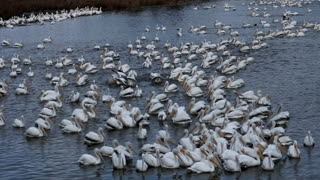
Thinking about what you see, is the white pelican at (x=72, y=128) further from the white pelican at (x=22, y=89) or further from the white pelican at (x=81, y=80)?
the white pelican at (x=81, y=80)

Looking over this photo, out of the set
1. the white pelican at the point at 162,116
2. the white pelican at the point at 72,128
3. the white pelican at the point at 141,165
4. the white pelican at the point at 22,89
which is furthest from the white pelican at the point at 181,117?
the white pelican at the point at 22,89

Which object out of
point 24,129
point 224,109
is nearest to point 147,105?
point 224,109

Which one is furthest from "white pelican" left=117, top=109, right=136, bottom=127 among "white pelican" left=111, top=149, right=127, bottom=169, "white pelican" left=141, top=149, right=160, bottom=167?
"white pelican" left=141, top=149, right=160, bottom=167

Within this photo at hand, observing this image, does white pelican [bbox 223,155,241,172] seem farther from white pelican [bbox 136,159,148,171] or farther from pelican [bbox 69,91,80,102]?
pelican [bbox 69,91,80,102]

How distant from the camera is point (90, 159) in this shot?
650 inches

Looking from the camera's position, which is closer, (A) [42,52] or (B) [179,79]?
(B) [179,79]

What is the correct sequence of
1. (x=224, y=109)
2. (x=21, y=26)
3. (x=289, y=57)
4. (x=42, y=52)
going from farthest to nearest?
(x=21, y=26), (x=42, y=52), (x=289, y=57), (x=224, y=109)

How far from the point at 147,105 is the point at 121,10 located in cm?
4459

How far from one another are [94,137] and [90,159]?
2.04m

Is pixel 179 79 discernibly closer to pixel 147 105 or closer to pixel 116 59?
pixel 147 105

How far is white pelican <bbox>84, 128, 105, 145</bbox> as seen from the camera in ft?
60.7

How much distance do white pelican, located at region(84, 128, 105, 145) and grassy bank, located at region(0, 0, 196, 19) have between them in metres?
48.6

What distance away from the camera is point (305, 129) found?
18.8m

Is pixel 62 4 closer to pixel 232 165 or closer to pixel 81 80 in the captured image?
pixel 81 80
